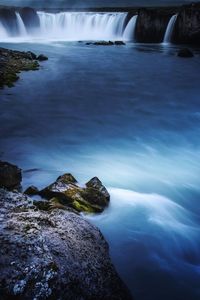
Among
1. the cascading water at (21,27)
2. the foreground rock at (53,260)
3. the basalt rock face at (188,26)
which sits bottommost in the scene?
the foreground rock at (53,260)

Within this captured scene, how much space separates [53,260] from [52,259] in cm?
2

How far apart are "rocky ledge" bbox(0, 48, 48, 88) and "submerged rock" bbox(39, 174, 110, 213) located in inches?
401

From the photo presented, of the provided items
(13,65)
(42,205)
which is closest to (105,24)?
(13,65)

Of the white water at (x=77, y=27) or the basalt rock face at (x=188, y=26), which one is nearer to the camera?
the basalt rock face at (x=188, y=26)

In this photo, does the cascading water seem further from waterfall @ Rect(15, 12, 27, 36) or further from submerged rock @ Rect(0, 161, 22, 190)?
submerged rock @ Rect(0, 161, 22, 190)

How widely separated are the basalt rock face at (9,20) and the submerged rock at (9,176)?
104ft

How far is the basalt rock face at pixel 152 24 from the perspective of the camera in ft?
102

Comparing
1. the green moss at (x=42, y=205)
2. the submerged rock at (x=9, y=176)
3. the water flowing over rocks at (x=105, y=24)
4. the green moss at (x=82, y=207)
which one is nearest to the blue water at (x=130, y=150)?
the green moss at (x=82, y=207)

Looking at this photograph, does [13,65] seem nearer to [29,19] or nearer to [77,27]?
[29,19]

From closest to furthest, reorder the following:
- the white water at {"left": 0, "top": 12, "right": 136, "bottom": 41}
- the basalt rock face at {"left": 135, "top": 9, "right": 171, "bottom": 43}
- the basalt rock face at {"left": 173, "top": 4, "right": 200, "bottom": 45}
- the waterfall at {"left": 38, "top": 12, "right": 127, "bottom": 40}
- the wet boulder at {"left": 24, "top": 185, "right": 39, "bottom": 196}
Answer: the wet boulder at {"left": 24, "top": 185, "right": 39, "bottom": 196} → the basalt rock face at {"left": 173, "top": 4, "right": 200, "bottom": 45} → the basalt rock face at {"left": 135, "top": 9, "right": 171, "bottom": 43} → the white water at {"left": 0, "top": 12, "right": 136, "bottom": 41} → the waterfall at {"left": 38, "top": 12, "right": 127, "bottom": 40}

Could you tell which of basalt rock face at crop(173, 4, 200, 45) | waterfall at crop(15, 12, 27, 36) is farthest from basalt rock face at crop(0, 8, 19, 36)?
basalt rock face at crop(173, 4, 200, 45)

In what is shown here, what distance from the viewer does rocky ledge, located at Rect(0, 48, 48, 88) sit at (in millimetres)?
15711

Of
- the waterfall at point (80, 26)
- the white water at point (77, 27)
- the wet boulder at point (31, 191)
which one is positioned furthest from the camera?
the waterfall at point (80, 26)

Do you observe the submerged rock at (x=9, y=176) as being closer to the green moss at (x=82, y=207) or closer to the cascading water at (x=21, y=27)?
the green moss at (x=82, y=207)
